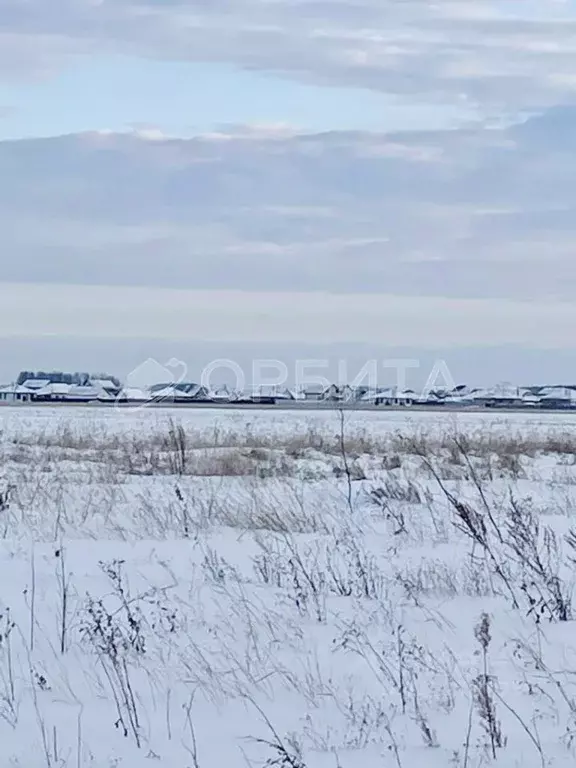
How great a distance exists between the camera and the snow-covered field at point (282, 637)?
448cm

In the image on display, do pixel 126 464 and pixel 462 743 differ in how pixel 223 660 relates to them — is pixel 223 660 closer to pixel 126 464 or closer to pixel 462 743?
pixel 462 743

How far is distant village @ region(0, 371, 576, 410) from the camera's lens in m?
85.1

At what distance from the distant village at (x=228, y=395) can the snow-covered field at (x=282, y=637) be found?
2666 inches

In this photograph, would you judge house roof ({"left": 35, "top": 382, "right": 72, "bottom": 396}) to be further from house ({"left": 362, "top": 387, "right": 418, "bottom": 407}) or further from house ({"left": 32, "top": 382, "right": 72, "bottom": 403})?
house ({"left": 362, "top": 387, "right": 418, "bottom": 407})

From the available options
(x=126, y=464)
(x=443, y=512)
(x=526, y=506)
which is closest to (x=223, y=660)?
(x=526, y=506)

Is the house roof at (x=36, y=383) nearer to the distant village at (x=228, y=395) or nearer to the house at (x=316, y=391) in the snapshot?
the distant village at (x=228, y=395)

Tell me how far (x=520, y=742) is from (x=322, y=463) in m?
15.0

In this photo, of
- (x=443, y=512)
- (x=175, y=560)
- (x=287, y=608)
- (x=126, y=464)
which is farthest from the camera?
(x=126, y=464)

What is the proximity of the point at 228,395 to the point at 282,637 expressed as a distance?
3294 inches

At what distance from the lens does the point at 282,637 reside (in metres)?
6.00

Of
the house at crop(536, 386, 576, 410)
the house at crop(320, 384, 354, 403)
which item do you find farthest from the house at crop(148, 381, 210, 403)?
the house at crop(320, 384, 354, 403)

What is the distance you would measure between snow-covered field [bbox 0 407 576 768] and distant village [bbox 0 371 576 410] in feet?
222

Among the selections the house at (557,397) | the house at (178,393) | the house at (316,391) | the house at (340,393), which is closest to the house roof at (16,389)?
the house at (178,393)

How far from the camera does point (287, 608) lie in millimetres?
6637
